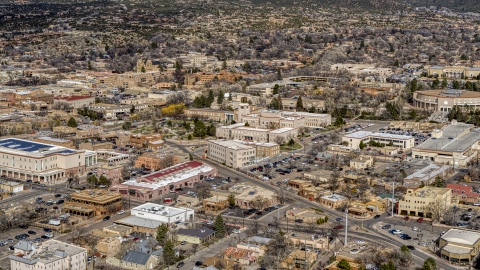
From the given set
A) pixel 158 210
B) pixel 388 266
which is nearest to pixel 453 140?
pixel 158 210

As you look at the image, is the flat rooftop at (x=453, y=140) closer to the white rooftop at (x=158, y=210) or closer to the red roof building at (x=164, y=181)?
the red roof building at (x=164, y=181)

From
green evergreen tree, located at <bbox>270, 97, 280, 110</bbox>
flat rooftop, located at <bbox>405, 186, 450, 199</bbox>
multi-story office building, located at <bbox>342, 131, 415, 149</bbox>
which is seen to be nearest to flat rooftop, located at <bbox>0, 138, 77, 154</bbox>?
multi-story office building, located at <bbox>342, 131, 415, 149</bbox>

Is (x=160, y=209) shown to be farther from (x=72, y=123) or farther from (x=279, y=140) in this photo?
(x=72, y=123)

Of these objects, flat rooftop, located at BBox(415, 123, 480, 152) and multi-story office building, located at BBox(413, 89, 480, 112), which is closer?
flat rooftop, located at BBox(415, 123, 480, 152)

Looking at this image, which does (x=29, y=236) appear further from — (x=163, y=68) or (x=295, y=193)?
(x=163, y=68)

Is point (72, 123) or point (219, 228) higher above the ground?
point (72, 123)

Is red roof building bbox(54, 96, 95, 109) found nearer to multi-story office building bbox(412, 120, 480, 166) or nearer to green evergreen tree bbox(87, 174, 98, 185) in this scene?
green evergreen tree bbox(87, 174, 98, 185)

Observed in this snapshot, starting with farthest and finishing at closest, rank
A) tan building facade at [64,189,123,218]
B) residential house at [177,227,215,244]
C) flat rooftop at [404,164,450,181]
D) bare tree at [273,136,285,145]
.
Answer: bare tree at [273,136,285,145] < flat rooftop at [404,164,450,181] < tan building facade at [64,189,123,218] < residential house at [177,227,215,244]
